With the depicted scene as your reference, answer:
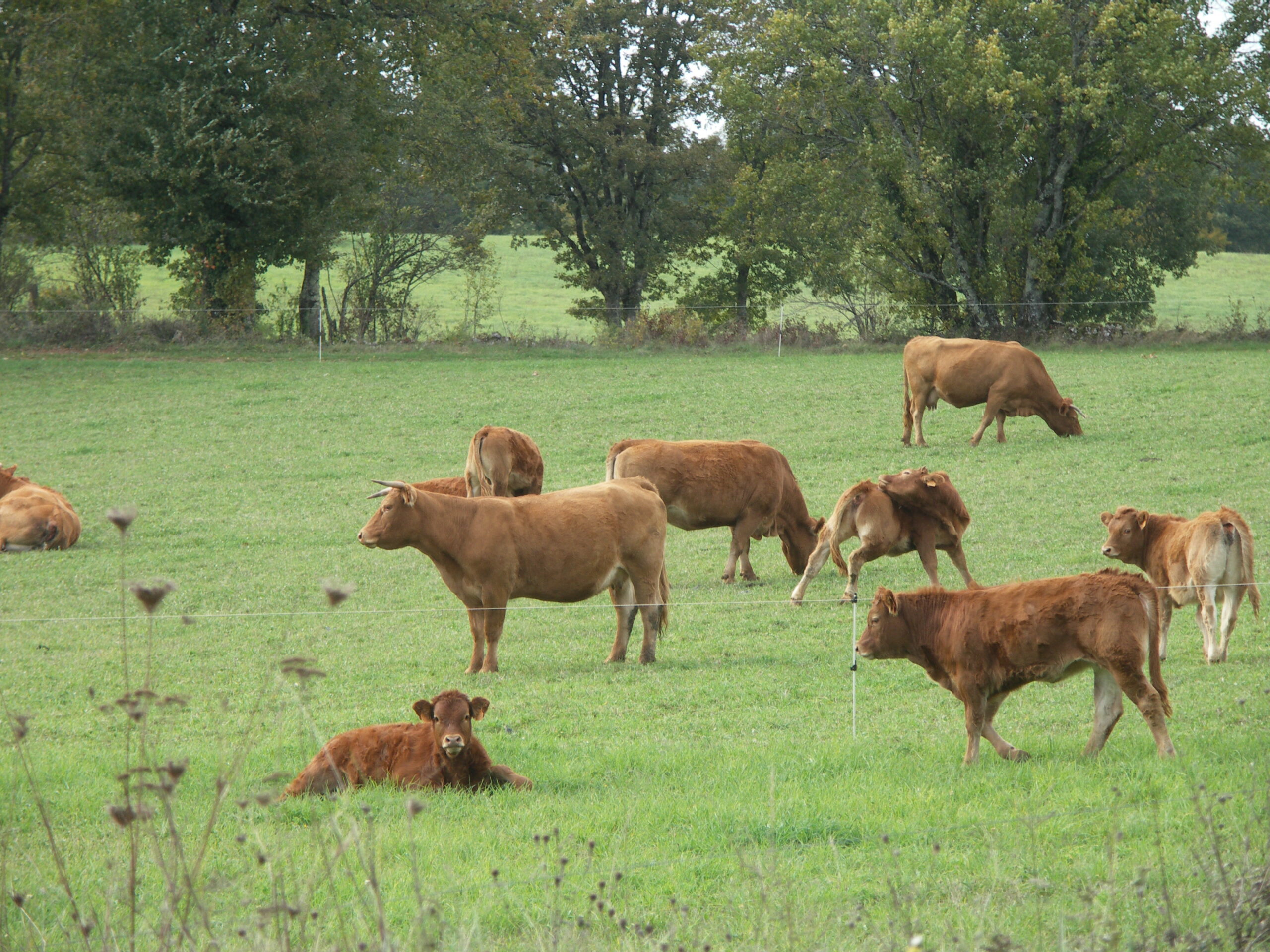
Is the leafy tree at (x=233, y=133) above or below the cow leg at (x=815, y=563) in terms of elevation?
above

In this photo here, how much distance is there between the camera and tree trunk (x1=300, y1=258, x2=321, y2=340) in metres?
39.3

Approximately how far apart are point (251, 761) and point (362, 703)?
189 centimetres

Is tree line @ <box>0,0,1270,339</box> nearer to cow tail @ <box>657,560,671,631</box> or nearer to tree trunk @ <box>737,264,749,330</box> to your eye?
tree trunk @ <box>737,264,749,330</box>

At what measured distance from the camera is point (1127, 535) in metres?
10.7

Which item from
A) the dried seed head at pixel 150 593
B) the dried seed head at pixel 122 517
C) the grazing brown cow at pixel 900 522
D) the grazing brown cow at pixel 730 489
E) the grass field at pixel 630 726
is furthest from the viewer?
the grazing brown cow at pixel 730 489

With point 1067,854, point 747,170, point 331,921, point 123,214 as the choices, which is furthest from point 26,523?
point 747,170

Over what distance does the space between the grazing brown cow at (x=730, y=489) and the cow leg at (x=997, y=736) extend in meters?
6.71

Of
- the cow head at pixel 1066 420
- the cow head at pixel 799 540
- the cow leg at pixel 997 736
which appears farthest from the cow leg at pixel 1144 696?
the cow head at pixel 1066 420

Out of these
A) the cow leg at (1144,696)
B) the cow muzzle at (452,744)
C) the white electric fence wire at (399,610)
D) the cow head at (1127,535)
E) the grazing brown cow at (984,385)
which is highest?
the grazing brown cow at (984,385)

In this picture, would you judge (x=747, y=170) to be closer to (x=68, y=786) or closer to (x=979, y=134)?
(x=979, y=134)

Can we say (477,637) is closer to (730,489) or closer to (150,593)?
(730,489)

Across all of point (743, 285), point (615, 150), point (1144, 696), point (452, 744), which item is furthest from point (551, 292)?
point (1144, 696)

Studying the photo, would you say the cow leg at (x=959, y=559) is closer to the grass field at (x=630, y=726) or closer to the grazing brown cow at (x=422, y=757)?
the grass field at (x=630, y=726)

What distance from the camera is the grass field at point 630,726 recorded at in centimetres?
506
